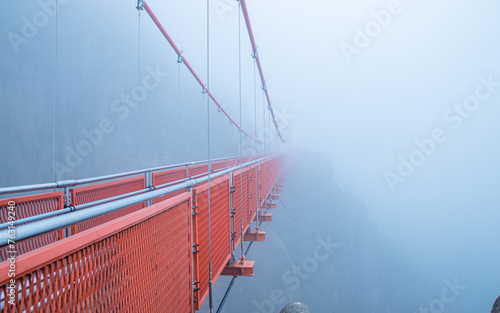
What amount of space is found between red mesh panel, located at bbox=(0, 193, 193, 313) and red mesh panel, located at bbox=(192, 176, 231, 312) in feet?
0.50

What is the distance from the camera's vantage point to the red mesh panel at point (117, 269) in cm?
69

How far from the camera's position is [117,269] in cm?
101

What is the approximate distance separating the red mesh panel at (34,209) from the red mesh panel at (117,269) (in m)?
1.26

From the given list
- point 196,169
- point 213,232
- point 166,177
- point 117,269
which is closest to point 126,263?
point 117,269

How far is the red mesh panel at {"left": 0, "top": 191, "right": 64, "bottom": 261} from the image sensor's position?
83.4 inches

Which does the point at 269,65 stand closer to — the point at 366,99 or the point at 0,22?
the point at 366,99

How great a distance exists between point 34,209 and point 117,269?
1865 millimetres

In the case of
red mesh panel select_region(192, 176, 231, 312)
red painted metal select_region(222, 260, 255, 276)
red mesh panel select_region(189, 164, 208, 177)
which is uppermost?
red mesh panel select_region(189, 164, 208, 177)

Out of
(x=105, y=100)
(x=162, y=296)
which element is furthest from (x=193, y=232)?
(x=105, y=100)

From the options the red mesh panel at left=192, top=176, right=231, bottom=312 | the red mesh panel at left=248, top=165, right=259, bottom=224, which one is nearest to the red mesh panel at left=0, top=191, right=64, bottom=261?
the red mesh panel at left=192, top=176, right=231, bottom=312

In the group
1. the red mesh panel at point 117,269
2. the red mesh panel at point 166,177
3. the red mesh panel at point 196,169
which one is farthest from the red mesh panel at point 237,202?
the red mesh panel at point 196,169

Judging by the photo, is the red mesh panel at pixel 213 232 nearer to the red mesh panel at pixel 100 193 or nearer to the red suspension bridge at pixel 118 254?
the red suspension bridge at pixel 118 254

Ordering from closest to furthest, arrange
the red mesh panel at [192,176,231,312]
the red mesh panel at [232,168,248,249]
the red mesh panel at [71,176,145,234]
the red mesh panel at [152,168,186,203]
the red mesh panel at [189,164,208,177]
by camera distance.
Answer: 1. the red mesh panel at [192,176,231,312]
2. the red mesh panel at [71,176,145,234]
3. the red mesh panel at [232,168,248,249]
4. the red mesh panel at [152,168,186,203]
5. the red mesh panel at [189,164,208,177]

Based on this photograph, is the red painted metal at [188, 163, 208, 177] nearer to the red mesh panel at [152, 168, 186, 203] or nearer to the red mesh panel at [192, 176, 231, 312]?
the red mesh panel at [152, 168, 186, 203]
